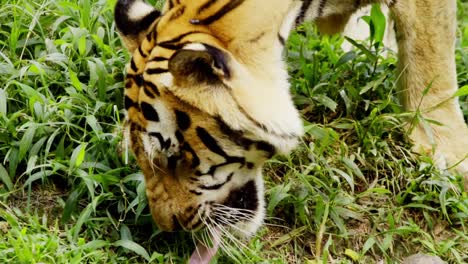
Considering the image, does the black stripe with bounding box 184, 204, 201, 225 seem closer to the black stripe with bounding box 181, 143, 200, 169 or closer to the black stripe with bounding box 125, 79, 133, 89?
the black stripe with bounding box 181, 143, 200, 169

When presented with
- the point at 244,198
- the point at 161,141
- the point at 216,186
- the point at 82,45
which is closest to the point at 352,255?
the point at 244,198

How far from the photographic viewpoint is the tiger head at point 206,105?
363cm

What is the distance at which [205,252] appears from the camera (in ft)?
13.3

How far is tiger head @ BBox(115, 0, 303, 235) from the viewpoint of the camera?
363 cm

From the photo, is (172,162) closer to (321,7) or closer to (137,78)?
(137,78)

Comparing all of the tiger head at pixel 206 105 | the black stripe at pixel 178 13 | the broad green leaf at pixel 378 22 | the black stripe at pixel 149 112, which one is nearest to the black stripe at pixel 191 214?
the tiger head at pixel 206 105

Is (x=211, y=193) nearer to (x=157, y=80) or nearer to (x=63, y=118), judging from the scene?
(x=157, y=80)

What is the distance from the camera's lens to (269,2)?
3.88 meters

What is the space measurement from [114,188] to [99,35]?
1.02m

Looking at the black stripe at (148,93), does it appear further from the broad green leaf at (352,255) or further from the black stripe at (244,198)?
the broad green leaf at (352,255)

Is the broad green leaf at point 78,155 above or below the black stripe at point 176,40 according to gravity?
below

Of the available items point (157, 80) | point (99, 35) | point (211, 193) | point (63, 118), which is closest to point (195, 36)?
point (157, 80)

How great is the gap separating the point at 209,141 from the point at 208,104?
0.62 feet

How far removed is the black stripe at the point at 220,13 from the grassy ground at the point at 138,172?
2.57ft
